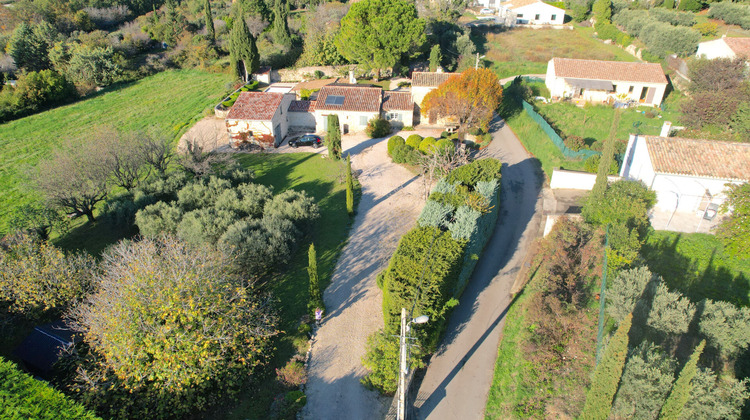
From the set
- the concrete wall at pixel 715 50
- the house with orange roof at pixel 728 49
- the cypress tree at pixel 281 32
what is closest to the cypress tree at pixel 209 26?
the cypress tree at pixel 281 32

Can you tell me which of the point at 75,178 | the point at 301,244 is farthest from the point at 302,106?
the point at 75,178

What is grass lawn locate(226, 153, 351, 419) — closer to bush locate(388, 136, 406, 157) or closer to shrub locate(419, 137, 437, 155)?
bush locate(388, 136, 406, 157)

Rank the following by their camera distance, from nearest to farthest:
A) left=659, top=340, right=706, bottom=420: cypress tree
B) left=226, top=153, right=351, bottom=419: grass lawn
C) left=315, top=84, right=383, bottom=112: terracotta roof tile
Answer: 1. left=659, top=340, right=706, bottom=420: cypress tree
2. left=226, top=153, right=351, bottom=419: grass lawn
3. left=315, top=84, right=383, bottom=112: terracotta roof tile

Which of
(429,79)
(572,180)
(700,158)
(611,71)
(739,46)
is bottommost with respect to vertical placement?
(572,180)

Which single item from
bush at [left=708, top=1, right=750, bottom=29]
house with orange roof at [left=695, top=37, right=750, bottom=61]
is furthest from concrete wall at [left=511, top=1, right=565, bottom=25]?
house with orange roof at [left=695, top=37, right=750, bottom=61]

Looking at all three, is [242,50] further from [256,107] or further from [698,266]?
[698,266]

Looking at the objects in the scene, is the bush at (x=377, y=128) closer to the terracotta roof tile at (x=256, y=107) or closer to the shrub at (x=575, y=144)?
the terracotta roof tile at (x=256, y=107)

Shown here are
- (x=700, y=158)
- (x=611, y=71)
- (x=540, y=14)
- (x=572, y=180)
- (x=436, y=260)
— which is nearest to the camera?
(x=436, y=260)
